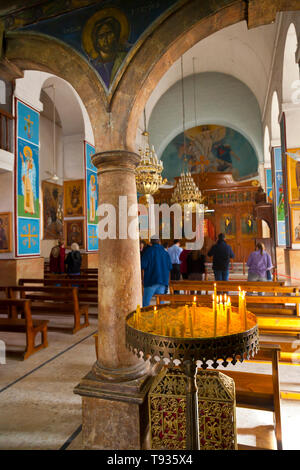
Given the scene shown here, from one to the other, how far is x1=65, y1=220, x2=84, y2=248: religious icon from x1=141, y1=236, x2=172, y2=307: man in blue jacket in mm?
5132

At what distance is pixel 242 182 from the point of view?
1797 centimetres

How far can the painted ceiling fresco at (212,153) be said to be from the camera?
61.4ft

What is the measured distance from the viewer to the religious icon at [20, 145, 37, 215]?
7156mm

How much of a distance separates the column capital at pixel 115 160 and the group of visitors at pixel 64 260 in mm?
5117

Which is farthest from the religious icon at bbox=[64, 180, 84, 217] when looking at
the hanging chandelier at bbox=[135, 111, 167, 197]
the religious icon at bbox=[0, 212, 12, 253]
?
the religious icon at bbox=[0, 212, 12, 253]

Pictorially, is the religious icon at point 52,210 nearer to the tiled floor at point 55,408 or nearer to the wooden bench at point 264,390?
the tiled floor at point 55,408

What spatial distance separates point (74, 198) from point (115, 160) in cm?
772

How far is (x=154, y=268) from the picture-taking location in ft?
17.3

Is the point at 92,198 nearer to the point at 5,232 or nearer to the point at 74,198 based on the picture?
the point at 74,198

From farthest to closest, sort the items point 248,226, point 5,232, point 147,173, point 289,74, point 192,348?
point 248,226
point 289,74
point 147,173
point 5,232
point 192,348

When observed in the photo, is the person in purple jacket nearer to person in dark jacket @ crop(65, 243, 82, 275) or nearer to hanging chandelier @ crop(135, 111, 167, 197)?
hanging chandelier @ crop(135, 111, 167, 197)

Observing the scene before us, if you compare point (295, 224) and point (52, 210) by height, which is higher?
point (52, 210)

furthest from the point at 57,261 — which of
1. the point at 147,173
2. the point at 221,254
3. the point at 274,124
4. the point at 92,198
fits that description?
the point at 274,124

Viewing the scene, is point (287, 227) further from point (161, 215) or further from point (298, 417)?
point (161, 215)
